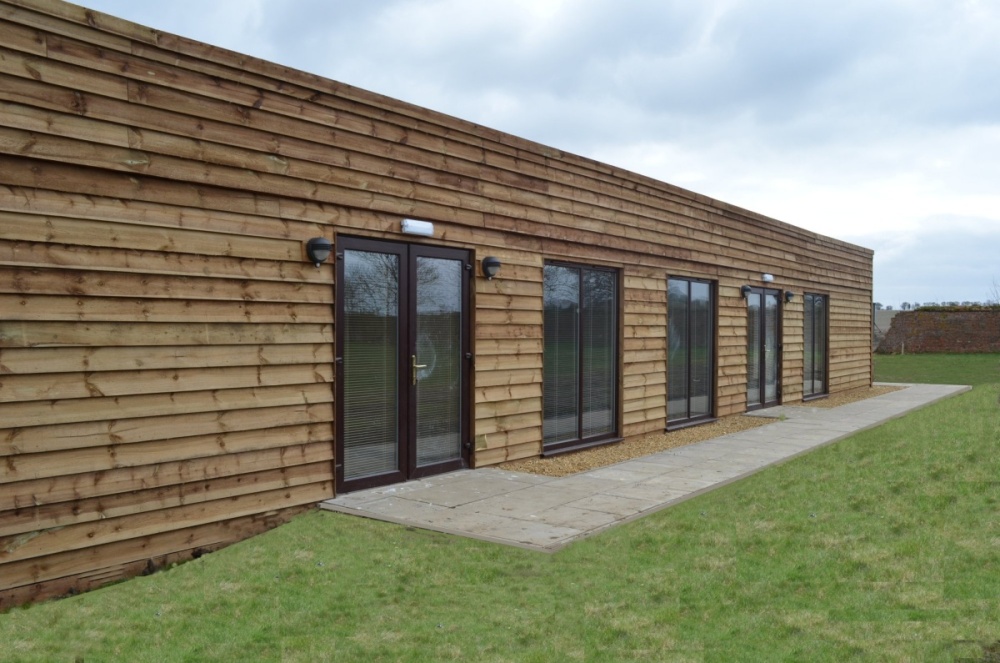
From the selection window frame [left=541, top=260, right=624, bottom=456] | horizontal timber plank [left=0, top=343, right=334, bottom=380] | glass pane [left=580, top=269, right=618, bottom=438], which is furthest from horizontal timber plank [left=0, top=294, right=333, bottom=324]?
glass pane [left=580, top=269, right=618, bottom=438]

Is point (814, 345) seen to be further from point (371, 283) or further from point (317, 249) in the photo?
point (317, 249)

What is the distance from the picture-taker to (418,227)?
20.7ft

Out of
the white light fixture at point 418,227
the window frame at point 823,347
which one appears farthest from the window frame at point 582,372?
the window frame at point 823,347

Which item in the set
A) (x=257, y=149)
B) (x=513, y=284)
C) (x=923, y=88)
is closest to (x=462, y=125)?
(x=513, y=284)

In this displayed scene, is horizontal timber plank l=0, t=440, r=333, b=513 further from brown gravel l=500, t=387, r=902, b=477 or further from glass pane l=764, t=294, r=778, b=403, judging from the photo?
glass pane l=764, t=294, r=778, b=403

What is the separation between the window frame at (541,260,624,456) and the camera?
795cm

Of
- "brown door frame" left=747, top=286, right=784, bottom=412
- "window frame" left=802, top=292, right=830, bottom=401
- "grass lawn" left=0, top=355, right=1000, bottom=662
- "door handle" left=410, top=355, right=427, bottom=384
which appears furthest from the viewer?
"window frame" left=802, top=292, right=830, bottom=401

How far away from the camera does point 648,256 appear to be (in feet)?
31.3

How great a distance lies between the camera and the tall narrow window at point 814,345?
14328 millimetres

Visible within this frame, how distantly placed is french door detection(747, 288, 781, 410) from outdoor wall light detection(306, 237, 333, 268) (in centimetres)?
825

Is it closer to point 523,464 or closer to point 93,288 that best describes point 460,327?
point 523,464

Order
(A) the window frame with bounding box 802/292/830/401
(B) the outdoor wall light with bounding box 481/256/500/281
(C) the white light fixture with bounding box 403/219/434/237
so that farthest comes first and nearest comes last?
(A) the window frame with bounding box 802/292/830/401
(B) the outdoor wall light with bounding box 481/256/500/281
(C) the white light fixture with bounding box 403/219/434/237

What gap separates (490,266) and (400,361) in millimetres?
1353

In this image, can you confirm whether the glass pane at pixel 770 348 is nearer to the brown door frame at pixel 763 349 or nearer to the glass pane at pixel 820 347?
the brown door frame at pixel 763 349
